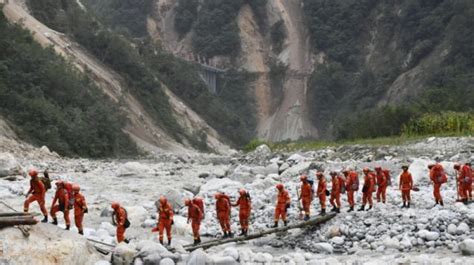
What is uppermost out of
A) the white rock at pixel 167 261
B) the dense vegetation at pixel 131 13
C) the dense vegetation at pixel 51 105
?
the dense vegetation at pixel 131 13

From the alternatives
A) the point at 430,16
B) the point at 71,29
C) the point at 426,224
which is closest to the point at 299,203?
the point at 426,224

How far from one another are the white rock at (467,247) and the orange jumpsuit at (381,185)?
4.55 m

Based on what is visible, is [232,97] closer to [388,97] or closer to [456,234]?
[388,97]

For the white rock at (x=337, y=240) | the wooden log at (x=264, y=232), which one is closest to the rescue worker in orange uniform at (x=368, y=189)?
the wooden log at (x=264, y=232)

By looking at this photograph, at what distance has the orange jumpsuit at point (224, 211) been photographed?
52.1ft

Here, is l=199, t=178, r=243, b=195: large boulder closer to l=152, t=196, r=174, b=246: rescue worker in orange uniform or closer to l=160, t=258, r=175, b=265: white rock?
l=152, t=196, r=174, b=246: rescue worker in orange uniform

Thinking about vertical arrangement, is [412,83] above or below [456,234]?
above

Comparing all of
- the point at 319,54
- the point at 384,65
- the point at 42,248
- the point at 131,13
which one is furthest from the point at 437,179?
the point at 131,13

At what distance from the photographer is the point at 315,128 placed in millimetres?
95562

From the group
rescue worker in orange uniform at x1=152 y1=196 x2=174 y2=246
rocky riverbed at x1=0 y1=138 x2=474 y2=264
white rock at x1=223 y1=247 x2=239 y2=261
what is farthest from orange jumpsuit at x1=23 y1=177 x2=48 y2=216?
white rock at x1=223 y1=247 x2=239 y2=261

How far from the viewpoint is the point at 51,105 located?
148 feet

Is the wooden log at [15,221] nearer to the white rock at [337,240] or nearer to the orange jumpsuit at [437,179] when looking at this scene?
the white rock at [337,240]

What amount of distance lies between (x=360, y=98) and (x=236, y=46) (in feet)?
86.6

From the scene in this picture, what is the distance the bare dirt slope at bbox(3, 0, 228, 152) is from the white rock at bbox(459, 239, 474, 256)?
4416cm
